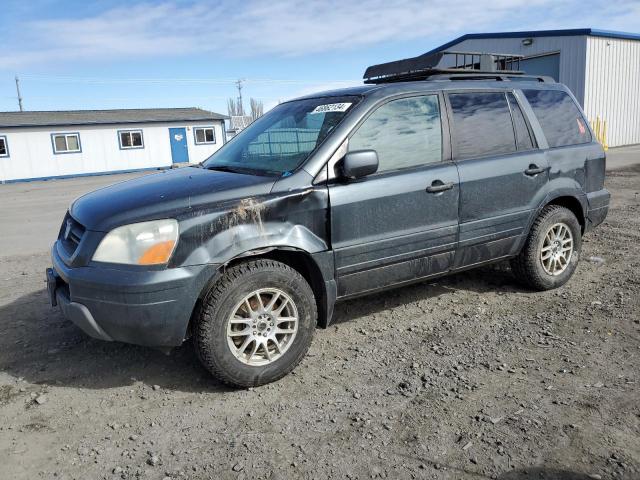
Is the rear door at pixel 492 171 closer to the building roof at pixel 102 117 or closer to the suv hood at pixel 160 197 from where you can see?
the suv hood at pixel 160 197

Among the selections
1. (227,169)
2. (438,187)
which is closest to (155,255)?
(227,169)

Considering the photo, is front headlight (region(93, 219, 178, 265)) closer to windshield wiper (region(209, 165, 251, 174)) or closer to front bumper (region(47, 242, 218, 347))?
front bumper (region(47, 242, 218, 347))

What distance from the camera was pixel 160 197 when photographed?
3432 millimetres

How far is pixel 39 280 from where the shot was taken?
6055mm

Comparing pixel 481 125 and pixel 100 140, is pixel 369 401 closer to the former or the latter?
pixel 481 125

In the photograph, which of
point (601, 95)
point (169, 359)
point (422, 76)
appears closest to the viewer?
point (169, 359)

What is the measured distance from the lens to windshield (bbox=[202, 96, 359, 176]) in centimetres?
389

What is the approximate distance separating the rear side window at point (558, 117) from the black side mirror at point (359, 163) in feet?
6.90

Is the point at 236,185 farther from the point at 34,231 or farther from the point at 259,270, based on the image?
the point at 34,231

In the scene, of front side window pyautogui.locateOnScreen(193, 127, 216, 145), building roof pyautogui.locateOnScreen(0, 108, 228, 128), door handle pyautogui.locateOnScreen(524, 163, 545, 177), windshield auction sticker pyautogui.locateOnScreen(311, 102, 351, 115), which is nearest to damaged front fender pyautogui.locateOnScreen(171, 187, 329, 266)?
windshield auction sticker pyautogui.locateOnScreen(311, 102, 351, 115)

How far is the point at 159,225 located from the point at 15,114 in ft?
104

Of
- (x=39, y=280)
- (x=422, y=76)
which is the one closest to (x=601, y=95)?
(x=422, y=76)

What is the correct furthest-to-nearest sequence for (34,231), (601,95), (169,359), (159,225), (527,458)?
(601,95) < (34,231) < (169,359) < (159,225) < (527,458)

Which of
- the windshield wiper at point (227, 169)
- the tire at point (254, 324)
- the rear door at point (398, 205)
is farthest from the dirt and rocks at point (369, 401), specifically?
the windshield wiper at point (227, 169)
